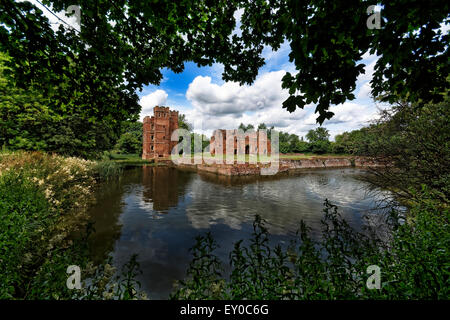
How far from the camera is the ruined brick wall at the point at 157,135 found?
4334 cm

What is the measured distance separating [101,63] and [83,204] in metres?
8.02

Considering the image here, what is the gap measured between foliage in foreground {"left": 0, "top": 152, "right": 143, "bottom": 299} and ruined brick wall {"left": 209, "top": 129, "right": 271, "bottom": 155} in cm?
3370

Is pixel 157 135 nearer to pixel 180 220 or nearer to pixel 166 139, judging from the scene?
pixel 166 139

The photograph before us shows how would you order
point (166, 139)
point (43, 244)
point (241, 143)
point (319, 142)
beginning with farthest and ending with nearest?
point (319, 142) → point (166, 139) → point (241, 143) → point (43, 244)

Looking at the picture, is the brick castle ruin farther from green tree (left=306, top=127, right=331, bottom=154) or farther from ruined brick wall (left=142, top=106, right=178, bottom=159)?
green tree (left=306, top=127, right=331, bottom=154)

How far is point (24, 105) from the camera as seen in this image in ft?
33.9

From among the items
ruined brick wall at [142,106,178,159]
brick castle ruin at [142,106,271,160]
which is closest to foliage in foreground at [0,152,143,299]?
brick castle ruin at [142,106,271,160]

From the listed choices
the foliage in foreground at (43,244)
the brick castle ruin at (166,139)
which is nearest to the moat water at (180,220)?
the foliage in foreground at (43,244)

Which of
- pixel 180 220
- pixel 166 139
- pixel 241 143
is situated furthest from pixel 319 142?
pixel 180 220

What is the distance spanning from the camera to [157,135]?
43625 millimetres

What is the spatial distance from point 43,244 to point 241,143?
41009mm

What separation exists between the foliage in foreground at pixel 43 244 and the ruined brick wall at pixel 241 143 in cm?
3370
